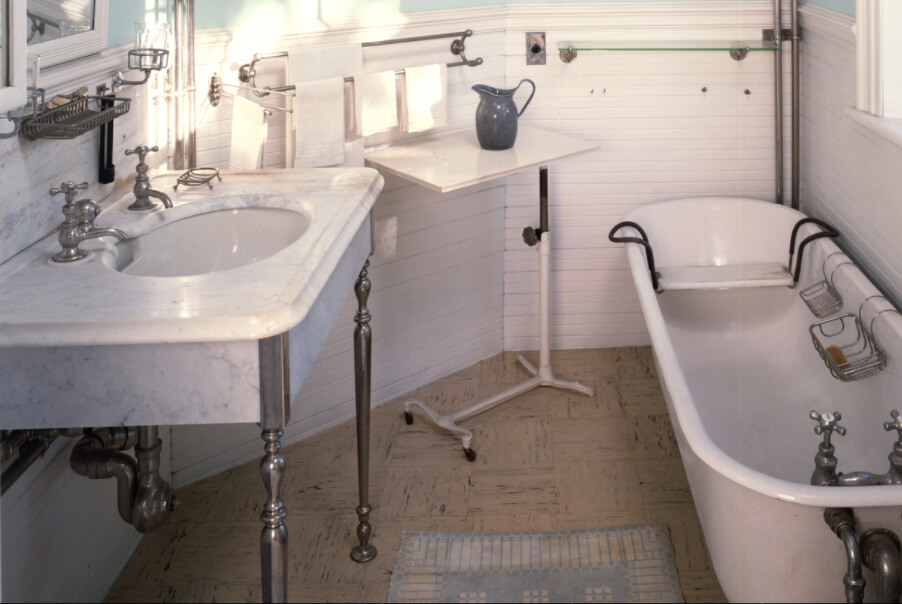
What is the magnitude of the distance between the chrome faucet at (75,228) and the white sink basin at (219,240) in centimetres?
13

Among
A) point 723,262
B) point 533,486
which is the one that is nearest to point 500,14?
point 723,262

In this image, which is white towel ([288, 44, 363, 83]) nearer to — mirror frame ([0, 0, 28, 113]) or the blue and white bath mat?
mirror frame ([0, 0, 28, 113])

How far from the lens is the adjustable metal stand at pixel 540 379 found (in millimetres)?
3098

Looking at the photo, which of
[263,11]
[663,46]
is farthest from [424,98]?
[663,46]

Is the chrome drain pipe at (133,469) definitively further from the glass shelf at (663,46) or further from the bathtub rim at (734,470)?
the glass shelf at (663,46)

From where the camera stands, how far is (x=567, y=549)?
8.18 feet

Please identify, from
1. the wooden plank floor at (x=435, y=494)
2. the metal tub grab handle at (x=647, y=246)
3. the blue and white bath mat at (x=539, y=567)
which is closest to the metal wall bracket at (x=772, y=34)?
the metal tub grab handle at (x=647, y=246)

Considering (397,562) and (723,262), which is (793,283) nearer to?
(723,262)

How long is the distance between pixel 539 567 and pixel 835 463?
31.3 inches

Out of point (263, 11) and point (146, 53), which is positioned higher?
point (263, 11)

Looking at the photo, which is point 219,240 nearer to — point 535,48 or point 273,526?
point 273,526

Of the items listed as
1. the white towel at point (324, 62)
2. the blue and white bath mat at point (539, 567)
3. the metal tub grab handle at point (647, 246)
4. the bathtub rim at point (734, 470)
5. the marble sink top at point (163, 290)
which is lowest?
the blue and white bath mat at point (539, 567)

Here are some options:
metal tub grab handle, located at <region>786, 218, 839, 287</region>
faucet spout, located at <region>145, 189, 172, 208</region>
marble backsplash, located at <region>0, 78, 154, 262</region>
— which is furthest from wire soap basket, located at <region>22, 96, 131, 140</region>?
metal tub grab handle, located at <region>786, 218, 839, 287</region>

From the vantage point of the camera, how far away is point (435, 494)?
2.79 metres
